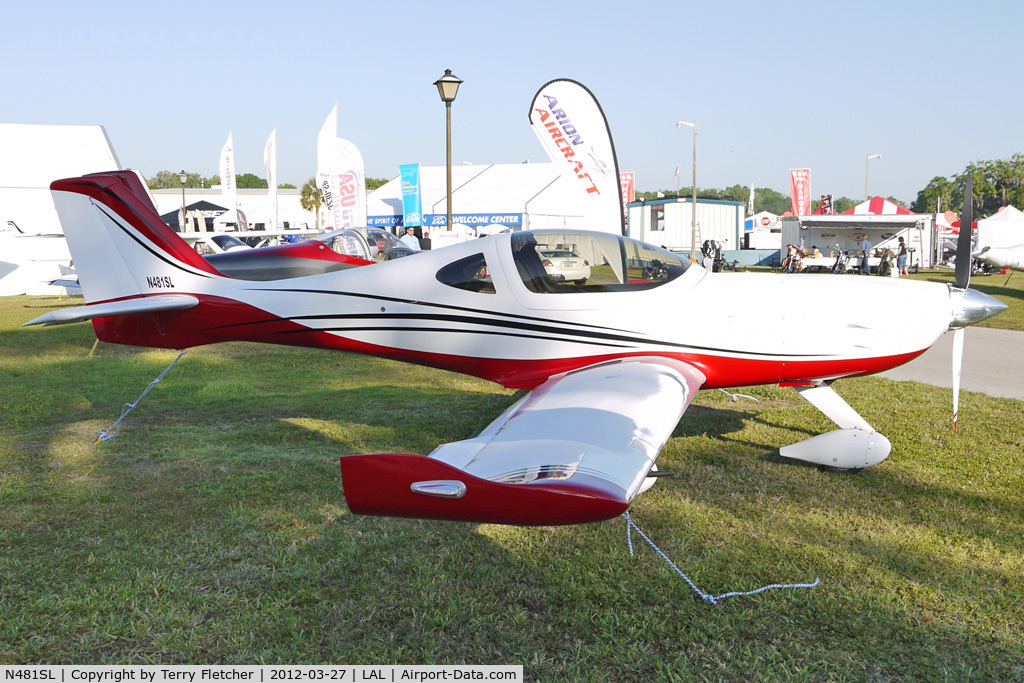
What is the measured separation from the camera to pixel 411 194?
1245 inches

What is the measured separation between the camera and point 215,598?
3.41m

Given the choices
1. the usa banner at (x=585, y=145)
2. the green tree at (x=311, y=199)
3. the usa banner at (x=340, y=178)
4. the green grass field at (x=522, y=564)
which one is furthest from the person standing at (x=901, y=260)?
the green tree at (x=311, y=199)

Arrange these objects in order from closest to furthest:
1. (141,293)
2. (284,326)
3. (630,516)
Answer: (630,516) < (284,326) < (141,293)

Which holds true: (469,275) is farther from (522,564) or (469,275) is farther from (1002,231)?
(1002,231)

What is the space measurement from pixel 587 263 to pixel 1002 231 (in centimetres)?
2489

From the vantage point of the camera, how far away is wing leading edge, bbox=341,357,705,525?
2422mm

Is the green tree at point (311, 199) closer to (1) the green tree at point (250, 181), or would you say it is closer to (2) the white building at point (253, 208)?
(2) the white building at point (253, 208)

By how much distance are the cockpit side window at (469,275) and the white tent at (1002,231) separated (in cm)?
A: 2468

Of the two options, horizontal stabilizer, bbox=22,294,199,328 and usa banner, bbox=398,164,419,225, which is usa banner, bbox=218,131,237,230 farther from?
horizontal stabilizer, bbox=22,294,199,328

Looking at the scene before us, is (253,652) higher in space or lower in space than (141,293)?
lower

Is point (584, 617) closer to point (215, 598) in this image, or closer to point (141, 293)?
point (215, 598)

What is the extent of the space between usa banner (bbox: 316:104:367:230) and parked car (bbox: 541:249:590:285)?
18735mm

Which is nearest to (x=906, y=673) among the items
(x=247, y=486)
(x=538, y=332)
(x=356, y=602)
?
(x=356, y=602)

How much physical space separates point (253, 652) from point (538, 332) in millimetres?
2929
